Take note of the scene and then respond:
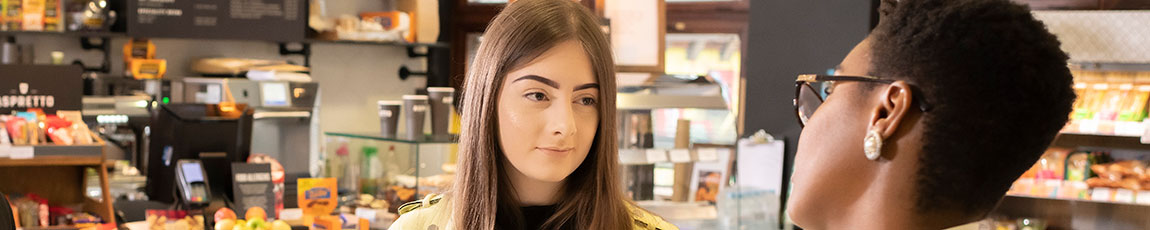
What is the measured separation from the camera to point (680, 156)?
3922mm

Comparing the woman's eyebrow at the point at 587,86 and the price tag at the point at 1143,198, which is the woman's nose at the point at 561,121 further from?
the price tag at the point at 1143,198

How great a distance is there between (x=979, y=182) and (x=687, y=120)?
10.0 feet

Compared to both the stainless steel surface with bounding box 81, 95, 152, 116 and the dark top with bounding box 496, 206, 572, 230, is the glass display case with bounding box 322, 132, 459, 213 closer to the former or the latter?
the dark top with bounding box 496, 206, 572, 230

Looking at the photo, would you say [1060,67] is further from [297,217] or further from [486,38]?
[297,217]

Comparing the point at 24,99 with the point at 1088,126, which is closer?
the point at 24,99

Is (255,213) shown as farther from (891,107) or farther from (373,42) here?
(373,42)

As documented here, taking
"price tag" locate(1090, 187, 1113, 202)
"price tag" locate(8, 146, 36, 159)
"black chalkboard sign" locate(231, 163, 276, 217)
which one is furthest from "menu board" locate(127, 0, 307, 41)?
"price tag" locate(1090, 187, 1113, 202)

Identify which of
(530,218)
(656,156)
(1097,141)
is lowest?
(1097,141)

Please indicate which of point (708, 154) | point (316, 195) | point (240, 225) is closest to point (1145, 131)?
point (708, 154)

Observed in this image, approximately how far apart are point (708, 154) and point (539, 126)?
9.17 ft

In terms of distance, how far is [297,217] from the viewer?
3.22m

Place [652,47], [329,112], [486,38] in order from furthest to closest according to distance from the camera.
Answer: [329,112] → [652,47] → [486,38]

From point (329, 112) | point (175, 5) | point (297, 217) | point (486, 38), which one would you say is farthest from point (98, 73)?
point (486, 38)

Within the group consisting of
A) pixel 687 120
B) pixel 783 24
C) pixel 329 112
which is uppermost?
pixel 783 24
